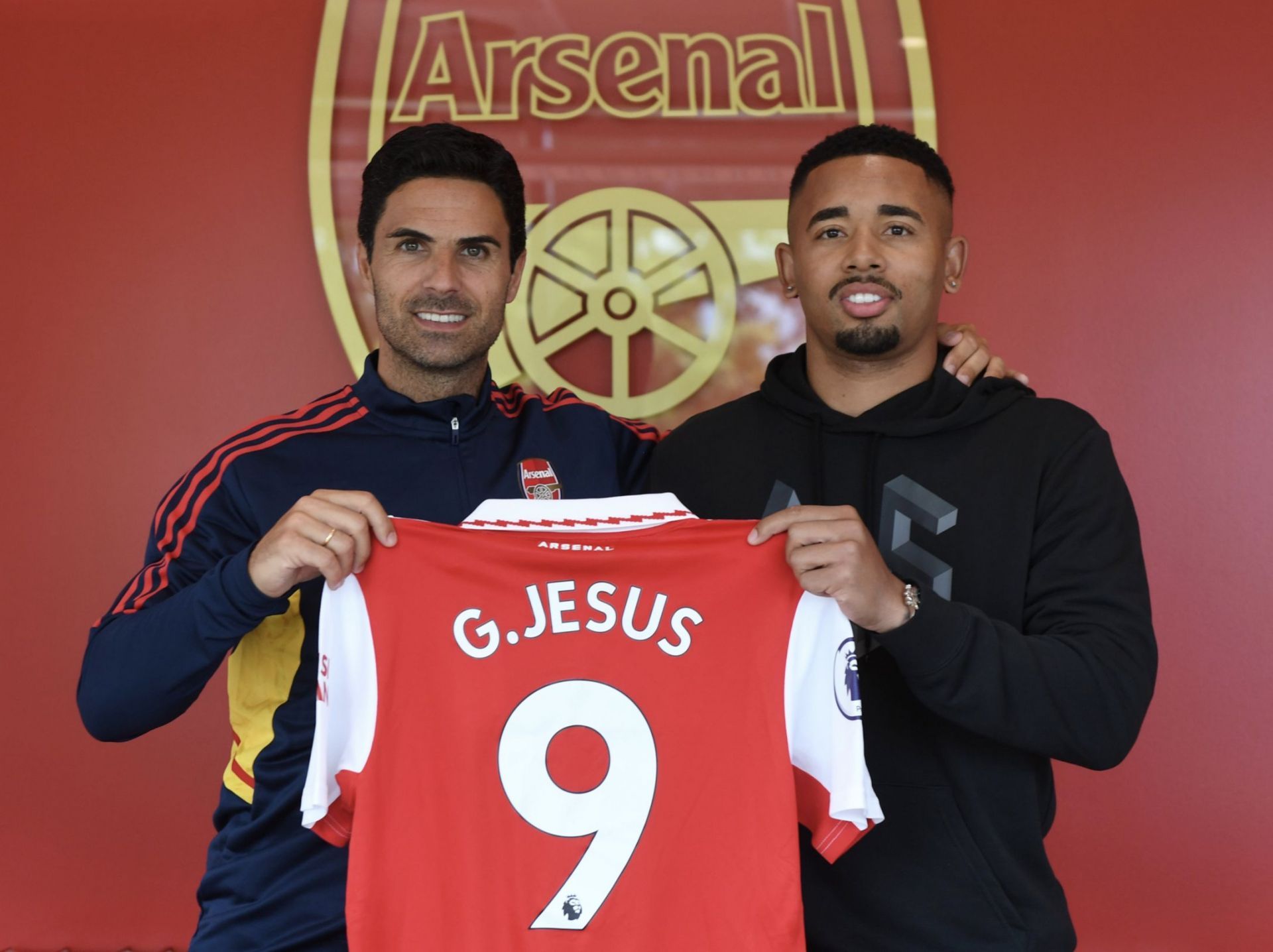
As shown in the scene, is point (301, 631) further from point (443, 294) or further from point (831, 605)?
point (831, 605)

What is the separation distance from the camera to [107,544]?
2451 mm

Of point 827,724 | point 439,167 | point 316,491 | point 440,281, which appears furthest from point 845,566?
point 439,167

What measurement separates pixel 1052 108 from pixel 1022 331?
0.46 m

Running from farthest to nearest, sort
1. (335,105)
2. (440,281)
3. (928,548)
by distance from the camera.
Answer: (335,105) < (440,281) < (928,548)

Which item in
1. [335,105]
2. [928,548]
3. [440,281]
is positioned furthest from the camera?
[335,105]

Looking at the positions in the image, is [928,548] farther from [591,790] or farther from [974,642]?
[591,790]

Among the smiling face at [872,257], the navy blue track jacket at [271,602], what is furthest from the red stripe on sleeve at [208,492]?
the smiling face at [872,257]

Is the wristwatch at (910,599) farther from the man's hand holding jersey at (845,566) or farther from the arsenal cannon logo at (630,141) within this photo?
the arsenal cannon logo at (630,141)

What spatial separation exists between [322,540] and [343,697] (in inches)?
6.9

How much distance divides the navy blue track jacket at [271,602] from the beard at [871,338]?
38 centimetres

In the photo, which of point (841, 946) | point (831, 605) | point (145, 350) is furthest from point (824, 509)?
point (145, 350)

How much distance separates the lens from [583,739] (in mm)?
1260

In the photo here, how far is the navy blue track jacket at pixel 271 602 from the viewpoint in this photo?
4.54ft

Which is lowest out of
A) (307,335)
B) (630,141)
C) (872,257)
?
(872,257)
